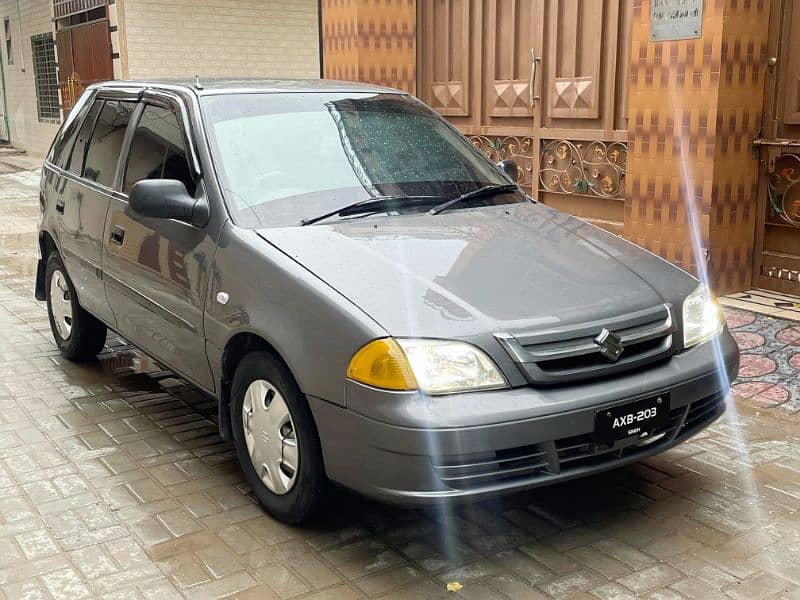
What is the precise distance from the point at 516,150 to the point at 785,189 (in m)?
2.78

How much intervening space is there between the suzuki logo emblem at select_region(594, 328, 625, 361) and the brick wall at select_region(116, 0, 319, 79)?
14629 millimetres

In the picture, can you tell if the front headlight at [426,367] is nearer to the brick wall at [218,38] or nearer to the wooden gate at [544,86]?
the wooden gate at [544,86]

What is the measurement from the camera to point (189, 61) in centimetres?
1711

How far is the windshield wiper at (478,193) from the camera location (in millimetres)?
4131

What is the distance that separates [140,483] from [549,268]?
2055 mm

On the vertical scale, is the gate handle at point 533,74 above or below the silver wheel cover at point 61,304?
above

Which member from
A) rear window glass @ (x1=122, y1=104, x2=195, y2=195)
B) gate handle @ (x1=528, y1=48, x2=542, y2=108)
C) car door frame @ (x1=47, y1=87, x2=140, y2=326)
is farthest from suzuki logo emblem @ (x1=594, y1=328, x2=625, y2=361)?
gate handle @ (x1=528, y1=48, x2=542, y2=108)

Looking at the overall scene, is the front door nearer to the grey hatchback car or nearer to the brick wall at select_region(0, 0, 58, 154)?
the grey hatchback car

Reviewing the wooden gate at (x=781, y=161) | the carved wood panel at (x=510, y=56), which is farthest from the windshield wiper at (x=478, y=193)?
the carved wood panel at (x=510, y=56)

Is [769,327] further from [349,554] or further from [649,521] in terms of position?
[349,554]

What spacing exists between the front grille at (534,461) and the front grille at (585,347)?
0.75 feet

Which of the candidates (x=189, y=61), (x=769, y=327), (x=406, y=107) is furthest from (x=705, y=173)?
(x=189, y=61)

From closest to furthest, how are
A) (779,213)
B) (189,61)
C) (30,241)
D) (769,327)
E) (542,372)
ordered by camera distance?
1. (542,372)
2. (769,327)
3. (779,213)
4. (30,241)
5. (189,61)

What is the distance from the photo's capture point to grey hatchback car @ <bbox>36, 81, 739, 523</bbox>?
121 inches
